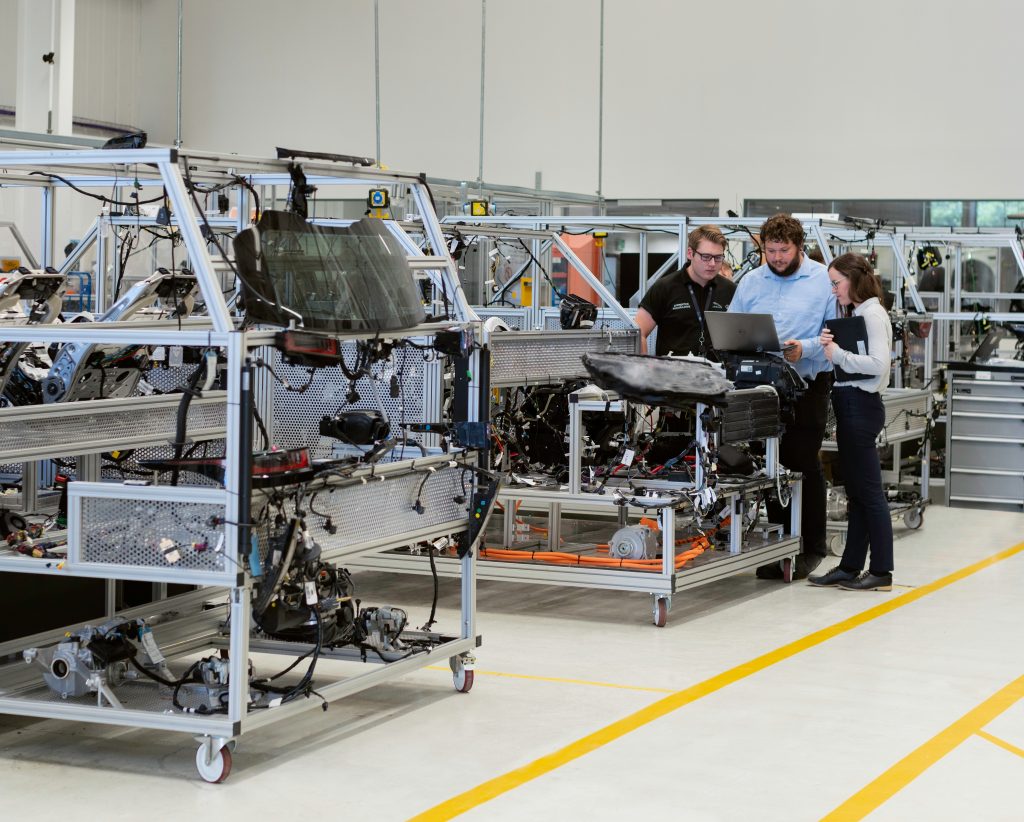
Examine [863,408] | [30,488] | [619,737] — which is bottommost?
[619,737]

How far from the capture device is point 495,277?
14305mm

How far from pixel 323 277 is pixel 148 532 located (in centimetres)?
98

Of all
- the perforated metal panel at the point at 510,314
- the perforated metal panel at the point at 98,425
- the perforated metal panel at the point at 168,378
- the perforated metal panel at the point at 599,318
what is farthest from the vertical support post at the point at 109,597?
the perforated metal panel at the point at 599,318

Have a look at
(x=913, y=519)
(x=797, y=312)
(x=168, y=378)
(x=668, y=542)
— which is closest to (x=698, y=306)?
(x=797, y=312)

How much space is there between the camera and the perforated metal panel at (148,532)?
13.9 feet

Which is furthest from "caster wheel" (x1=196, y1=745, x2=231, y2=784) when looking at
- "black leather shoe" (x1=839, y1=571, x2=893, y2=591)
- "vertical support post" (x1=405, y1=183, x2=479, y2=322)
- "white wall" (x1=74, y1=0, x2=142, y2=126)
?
"white wall" (x1=74, y1=0, x2=142, y2=126)

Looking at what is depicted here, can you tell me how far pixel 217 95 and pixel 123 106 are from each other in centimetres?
147

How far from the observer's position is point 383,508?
4.99 meters

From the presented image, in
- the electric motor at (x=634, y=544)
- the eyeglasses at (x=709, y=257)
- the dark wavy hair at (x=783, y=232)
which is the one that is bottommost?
the electric motor at (x=634, y=544)

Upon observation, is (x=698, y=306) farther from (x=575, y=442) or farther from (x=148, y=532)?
(x=148, y=532)

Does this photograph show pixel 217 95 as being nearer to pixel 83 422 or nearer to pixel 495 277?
pixel 495 277

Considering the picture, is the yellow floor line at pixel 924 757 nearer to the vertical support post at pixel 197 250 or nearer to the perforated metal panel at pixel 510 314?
the vertical support post at pixel 197 250

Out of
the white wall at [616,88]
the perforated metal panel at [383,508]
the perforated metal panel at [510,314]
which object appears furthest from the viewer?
the white wall at [616,88]

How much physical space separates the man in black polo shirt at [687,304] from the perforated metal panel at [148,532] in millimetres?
4214
